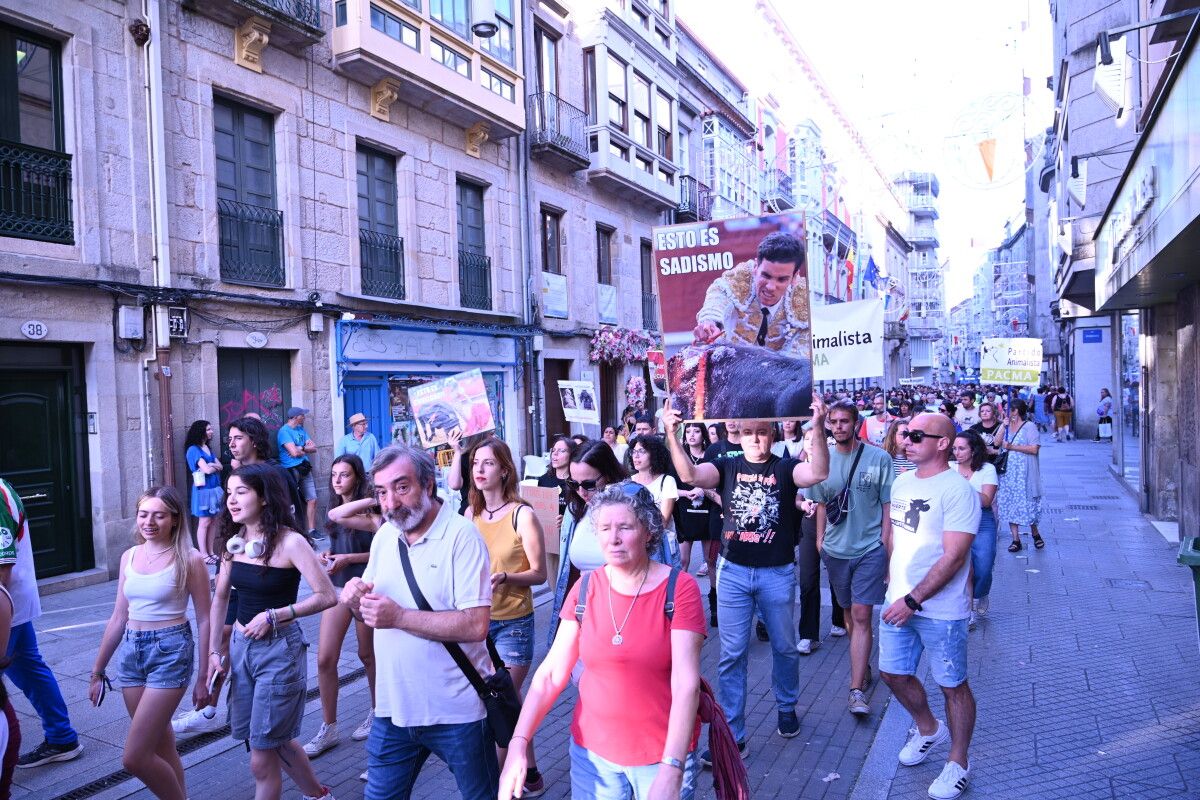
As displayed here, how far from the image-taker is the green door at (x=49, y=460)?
8.78 m

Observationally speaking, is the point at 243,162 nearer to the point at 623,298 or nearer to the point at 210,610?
the point at 210,610

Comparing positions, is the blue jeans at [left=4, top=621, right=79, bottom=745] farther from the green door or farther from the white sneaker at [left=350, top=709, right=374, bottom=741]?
the green door

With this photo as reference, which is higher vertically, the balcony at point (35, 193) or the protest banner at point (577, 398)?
the balcony at point (35, 193)

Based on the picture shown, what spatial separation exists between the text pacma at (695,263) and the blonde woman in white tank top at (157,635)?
10.0 feet

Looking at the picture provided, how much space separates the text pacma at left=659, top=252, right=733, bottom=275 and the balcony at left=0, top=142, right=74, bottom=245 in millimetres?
7442

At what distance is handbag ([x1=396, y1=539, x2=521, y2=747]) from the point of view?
3027mm

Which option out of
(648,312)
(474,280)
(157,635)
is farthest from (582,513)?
(648,312)

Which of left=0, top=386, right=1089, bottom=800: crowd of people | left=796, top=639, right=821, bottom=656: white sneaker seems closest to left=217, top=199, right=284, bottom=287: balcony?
left=0, top=386, right=1089, bottom=800: crowd of people

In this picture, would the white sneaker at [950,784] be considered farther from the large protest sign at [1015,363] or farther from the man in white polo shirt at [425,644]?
the large protest sign at [1015,363]

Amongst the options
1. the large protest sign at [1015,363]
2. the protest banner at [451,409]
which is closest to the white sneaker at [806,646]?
the protest banner at [451,409]

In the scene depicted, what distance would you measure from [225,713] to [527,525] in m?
2.75

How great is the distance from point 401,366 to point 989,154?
9.64 metres

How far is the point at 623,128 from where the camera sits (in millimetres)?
21328

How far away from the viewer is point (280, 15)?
11.3 metres
